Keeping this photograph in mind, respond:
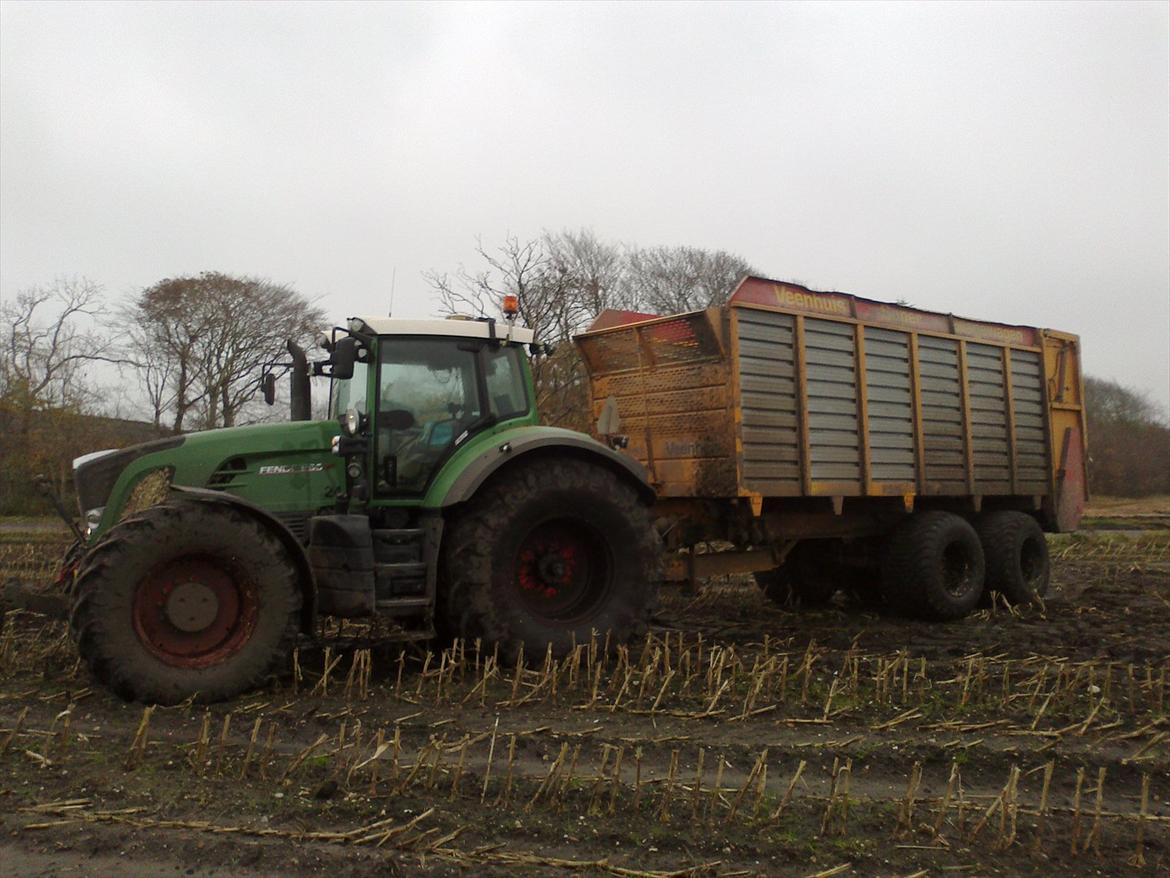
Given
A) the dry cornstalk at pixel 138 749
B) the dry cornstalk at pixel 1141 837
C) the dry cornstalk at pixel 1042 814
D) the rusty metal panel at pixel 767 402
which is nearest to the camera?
the dry cornstalk at pixel 1141 837

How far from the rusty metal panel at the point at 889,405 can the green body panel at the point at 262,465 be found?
15.3ft

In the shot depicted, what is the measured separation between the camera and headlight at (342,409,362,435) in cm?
624

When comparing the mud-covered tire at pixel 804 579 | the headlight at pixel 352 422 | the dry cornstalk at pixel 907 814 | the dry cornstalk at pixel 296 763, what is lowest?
the dry cornstalk at pixel 907 814

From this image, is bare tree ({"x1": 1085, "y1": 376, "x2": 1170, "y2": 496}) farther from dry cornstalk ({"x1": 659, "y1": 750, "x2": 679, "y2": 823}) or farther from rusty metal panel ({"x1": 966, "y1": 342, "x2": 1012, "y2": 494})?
dry cornstalk ({"x1": 659, "y1": 750, "x2": 679, "y2": 823})

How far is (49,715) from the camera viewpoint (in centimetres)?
510

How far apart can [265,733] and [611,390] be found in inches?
187

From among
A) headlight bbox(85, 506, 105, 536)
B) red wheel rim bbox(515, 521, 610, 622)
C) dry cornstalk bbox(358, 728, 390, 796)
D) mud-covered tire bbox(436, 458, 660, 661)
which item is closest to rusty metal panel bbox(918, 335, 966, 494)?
mud-covered tire bbox(436, 458, 660, 661)

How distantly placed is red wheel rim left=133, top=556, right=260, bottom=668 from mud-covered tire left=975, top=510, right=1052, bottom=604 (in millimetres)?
7075

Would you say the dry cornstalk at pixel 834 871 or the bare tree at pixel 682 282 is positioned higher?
the bare tree at pixel 682 282

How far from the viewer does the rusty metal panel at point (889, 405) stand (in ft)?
28.4

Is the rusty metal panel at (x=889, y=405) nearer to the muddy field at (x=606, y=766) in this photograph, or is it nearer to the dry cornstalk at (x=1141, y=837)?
the muddy field at (x=606, y=766)

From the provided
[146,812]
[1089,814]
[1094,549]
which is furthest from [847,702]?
[1094,549]

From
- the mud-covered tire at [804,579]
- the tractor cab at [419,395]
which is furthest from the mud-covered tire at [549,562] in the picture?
the mud-covered tire at [804,579]

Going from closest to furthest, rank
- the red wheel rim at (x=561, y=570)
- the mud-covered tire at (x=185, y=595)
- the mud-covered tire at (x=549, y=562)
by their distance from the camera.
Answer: the mud-covered tire at (x=185, y=595) → the mud-covered tire at (x=549, y=562) → the red wheel rim at (x=561, y=570)
